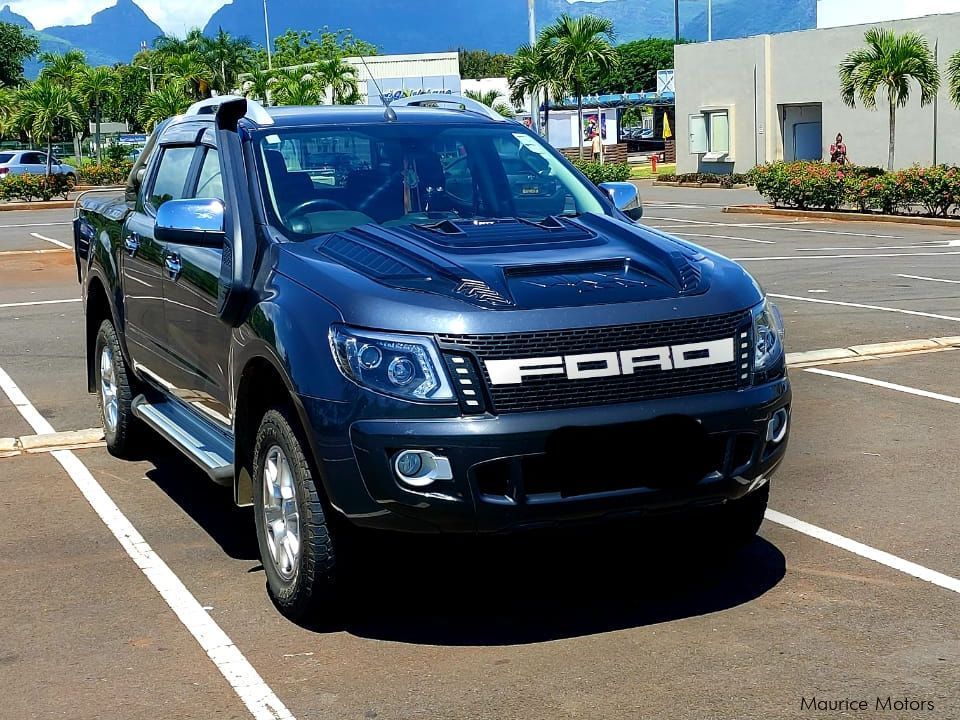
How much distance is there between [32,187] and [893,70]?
1027 inches

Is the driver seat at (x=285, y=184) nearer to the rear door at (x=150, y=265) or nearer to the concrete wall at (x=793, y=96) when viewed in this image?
the rear door at (x=150, y=265)

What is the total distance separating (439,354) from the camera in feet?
14.4

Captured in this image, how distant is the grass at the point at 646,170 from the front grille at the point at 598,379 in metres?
46.2

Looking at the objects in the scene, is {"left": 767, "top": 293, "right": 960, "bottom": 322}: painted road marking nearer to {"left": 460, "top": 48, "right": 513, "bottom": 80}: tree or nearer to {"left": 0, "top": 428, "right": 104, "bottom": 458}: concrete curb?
{"left": 0, "top": 428, "right": 104, "bottom": 458}: concrete curb

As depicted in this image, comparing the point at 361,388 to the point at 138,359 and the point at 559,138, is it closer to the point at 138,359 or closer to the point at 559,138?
the point at 138,359

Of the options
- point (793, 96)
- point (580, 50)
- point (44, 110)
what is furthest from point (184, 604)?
point (44, 110)

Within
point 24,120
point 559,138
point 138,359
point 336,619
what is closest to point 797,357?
point 138,359

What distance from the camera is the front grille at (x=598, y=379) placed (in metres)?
4.37

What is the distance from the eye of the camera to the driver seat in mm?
5531

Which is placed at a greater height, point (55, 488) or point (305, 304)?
point (305, 304)

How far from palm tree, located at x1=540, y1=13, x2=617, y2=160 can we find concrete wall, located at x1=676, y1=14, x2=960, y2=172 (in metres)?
2.91

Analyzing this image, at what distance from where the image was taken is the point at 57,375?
35.0ft

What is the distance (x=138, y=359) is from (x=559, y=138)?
66634 millimetres

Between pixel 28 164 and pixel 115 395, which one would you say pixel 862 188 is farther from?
pixel 28 164
